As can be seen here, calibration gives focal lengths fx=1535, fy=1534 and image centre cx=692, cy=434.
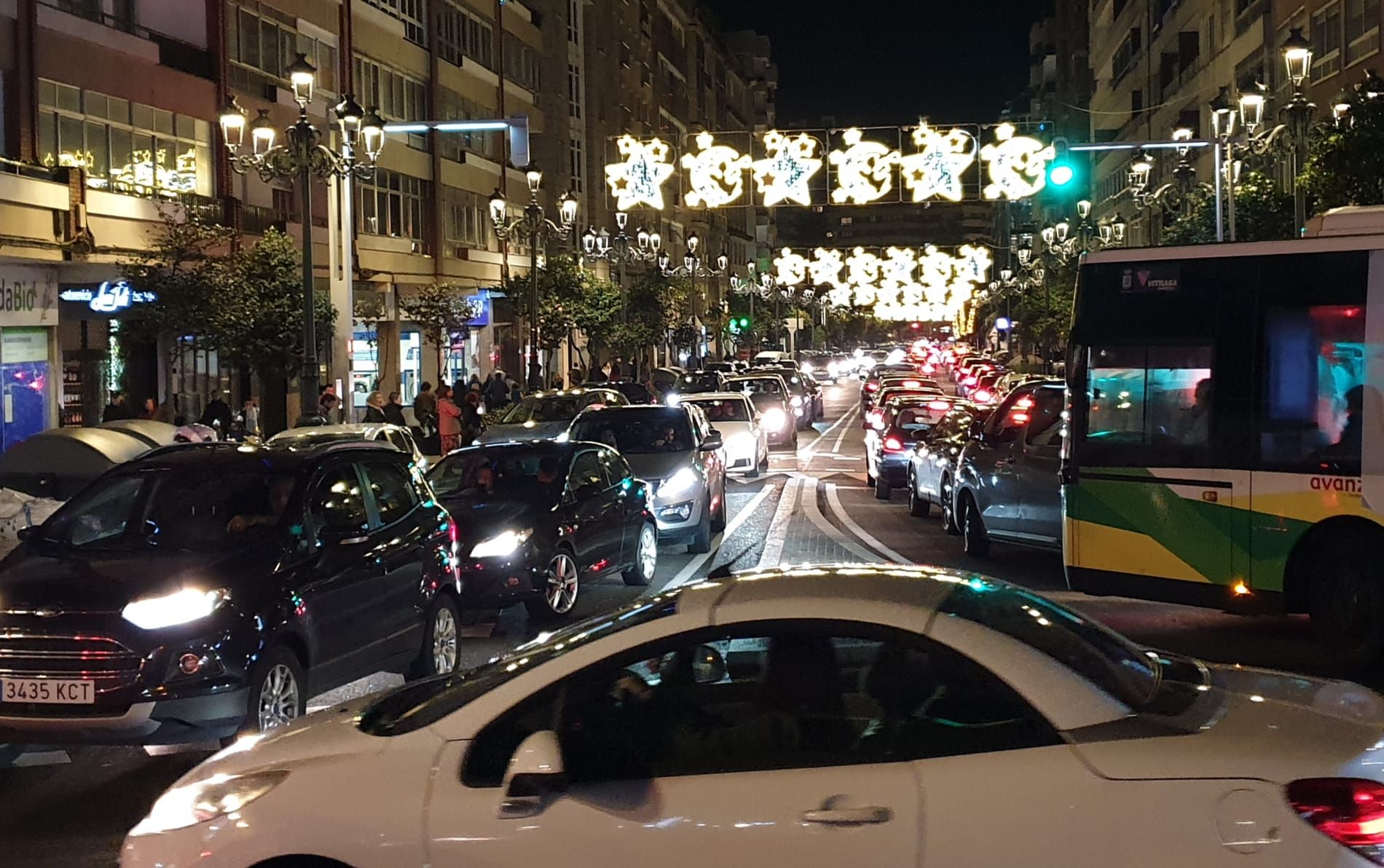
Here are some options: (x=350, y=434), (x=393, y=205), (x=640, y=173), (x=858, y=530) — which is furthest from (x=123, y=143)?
(x=858, y=530)

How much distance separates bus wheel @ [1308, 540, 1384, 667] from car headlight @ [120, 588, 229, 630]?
302 inches

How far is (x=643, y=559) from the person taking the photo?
15.5 m

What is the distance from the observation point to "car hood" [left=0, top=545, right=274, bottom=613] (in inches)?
311

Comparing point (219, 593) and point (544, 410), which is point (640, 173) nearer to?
point (544, 410)

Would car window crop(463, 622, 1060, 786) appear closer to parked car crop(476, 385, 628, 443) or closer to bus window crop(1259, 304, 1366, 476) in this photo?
bus window crop(1259, 304, 1366, 476)

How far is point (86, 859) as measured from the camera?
677 centimetres

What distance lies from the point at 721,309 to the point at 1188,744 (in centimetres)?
9670

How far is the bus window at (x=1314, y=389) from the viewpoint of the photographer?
1087 cm

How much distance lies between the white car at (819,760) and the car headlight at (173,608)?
3.03 metres

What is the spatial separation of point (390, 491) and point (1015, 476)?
7.72 meters

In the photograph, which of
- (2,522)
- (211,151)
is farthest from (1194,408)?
(211,151)

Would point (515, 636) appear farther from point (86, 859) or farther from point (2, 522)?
point (86, 859)

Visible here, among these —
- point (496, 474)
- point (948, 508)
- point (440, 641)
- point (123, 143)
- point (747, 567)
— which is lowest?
point (747, 567)

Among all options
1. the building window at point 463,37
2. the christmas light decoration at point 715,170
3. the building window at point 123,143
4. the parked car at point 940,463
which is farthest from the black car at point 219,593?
the building window at point 463,37
